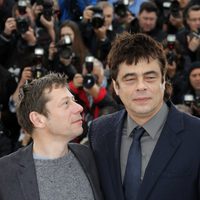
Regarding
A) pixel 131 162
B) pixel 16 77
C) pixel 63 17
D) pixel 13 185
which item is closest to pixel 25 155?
pixel 13 185

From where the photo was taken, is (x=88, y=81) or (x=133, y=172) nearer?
(x=133, y=172)

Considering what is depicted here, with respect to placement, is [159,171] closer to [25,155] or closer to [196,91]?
[25,155]

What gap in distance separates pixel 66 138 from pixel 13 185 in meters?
0.34

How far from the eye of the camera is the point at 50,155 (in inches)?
Answer: 119

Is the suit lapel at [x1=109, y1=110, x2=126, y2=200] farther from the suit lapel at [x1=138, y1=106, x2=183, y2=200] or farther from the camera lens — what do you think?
the camera lens

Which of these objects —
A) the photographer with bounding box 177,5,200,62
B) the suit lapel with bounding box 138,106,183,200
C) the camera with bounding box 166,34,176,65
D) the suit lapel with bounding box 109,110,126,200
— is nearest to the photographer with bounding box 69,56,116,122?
the camera with bounding box 166,34,176,65

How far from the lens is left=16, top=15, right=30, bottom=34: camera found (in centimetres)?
609

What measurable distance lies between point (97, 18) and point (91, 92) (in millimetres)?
1267

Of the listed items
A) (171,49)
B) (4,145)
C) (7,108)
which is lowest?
(4,145)

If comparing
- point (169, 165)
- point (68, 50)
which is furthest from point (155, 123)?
point (68, 50)

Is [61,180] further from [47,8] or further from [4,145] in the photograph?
[47,8]

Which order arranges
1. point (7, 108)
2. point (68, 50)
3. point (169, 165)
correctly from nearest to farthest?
point (169, 165) < point (7, 108) < point (68, 50)

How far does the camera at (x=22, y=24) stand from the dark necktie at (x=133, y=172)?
11.1 feet

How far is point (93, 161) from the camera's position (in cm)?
312
